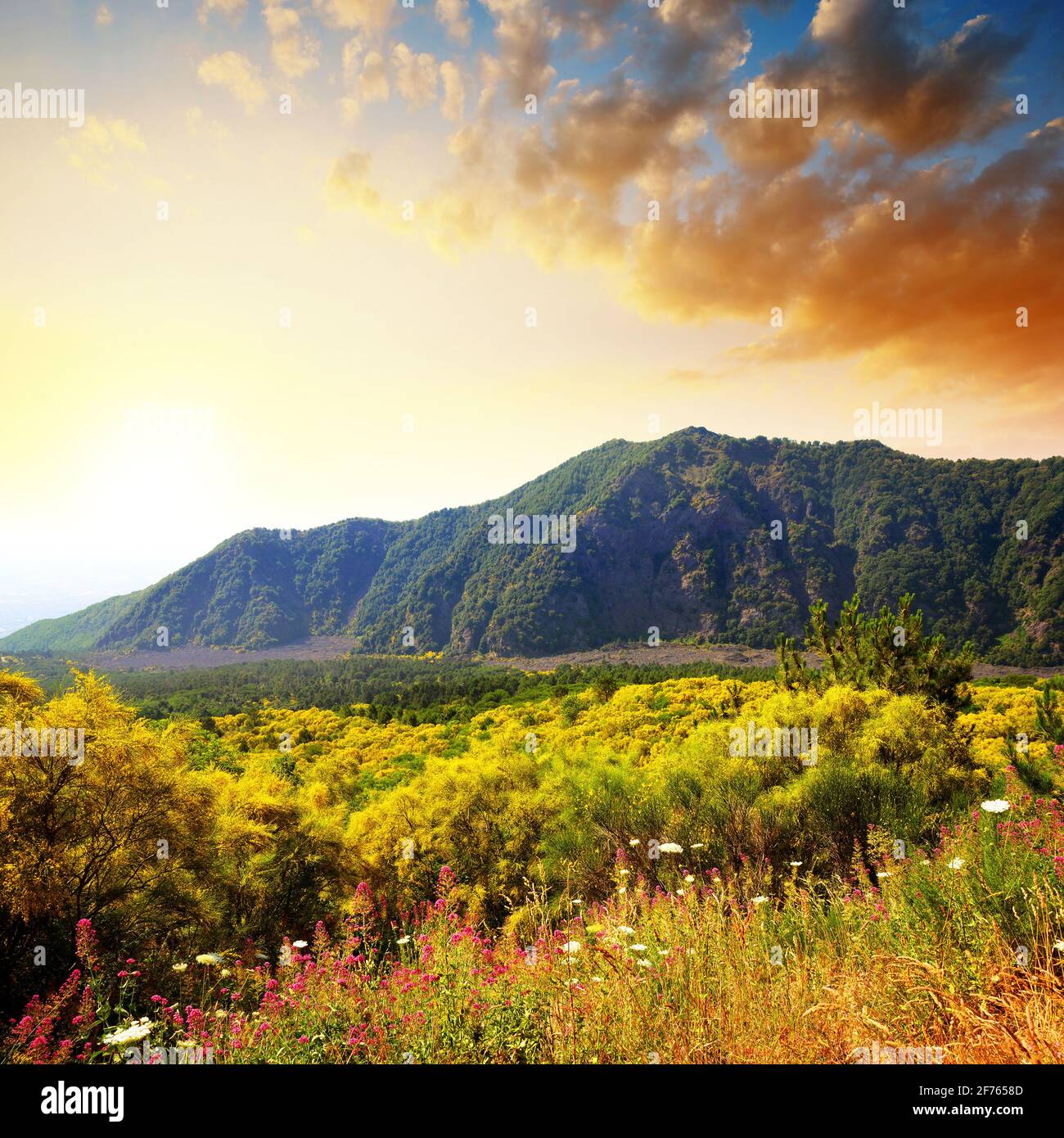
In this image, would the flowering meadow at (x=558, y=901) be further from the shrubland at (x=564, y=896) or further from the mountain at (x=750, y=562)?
the mountain at (x=750, y=562)

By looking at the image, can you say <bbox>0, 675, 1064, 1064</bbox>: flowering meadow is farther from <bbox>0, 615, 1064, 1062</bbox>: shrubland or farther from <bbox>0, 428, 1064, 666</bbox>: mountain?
<bbox>0, 428, 1064, 666</bbox>: mountain

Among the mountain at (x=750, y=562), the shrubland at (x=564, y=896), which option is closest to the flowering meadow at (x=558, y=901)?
the shrubland at (x=564, y=896)

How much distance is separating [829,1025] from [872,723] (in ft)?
36.0

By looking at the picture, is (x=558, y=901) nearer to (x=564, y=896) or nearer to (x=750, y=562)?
(x=564, y=896)

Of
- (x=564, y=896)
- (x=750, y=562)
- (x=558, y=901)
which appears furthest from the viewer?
(x=750, y=562)

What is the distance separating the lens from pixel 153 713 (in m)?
57.8

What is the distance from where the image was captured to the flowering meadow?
2984mm

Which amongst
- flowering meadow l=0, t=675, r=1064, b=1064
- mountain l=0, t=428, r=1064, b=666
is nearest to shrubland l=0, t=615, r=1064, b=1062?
flowering meadow l=0, t=675, r=1064, b=1064

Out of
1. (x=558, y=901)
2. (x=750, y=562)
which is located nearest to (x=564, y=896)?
(x=558, y=901)

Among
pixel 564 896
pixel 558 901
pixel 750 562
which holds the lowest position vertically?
pixel 564 896

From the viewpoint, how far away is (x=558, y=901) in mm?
8703

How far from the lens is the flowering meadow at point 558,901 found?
9.79 feet
